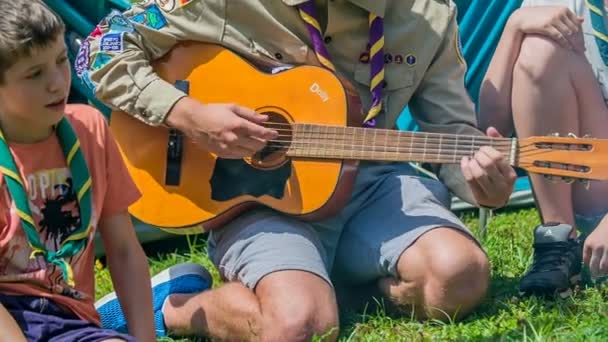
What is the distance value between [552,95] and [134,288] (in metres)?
1.41

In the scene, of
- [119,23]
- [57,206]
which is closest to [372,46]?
[119,23]

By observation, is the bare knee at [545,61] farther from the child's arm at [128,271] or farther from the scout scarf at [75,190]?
the scout scarf at [75,190]

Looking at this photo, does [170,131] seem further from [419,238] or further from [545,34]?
[545,34]

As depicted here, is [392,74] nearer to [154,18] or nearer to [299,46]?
[299,46]

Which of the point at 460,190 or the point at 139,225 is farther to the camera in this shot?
the point at 139,225

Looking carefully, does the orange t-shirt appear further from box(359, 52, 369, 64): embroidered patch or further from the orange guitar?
box(359, 52, 369, 64): embroidered patch

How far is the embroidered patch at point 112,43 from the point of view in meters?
3.46

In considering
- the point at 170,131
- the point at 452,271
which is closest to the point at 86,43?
the point at 170,131

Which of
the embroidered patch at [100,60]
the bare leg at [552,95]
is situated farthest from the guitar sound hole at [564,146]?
the embroidered patch at [100,60]

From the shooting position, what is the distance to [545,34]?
11.5 feet

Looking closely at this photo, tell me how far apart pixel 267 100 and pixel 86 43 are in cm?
60

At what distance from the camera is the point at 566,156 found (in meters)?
3.12

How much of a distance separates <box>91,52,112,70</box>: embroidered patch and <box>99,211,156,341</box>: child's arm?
2.27 ft

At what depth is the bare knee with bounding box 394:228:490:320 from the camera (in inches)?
129
